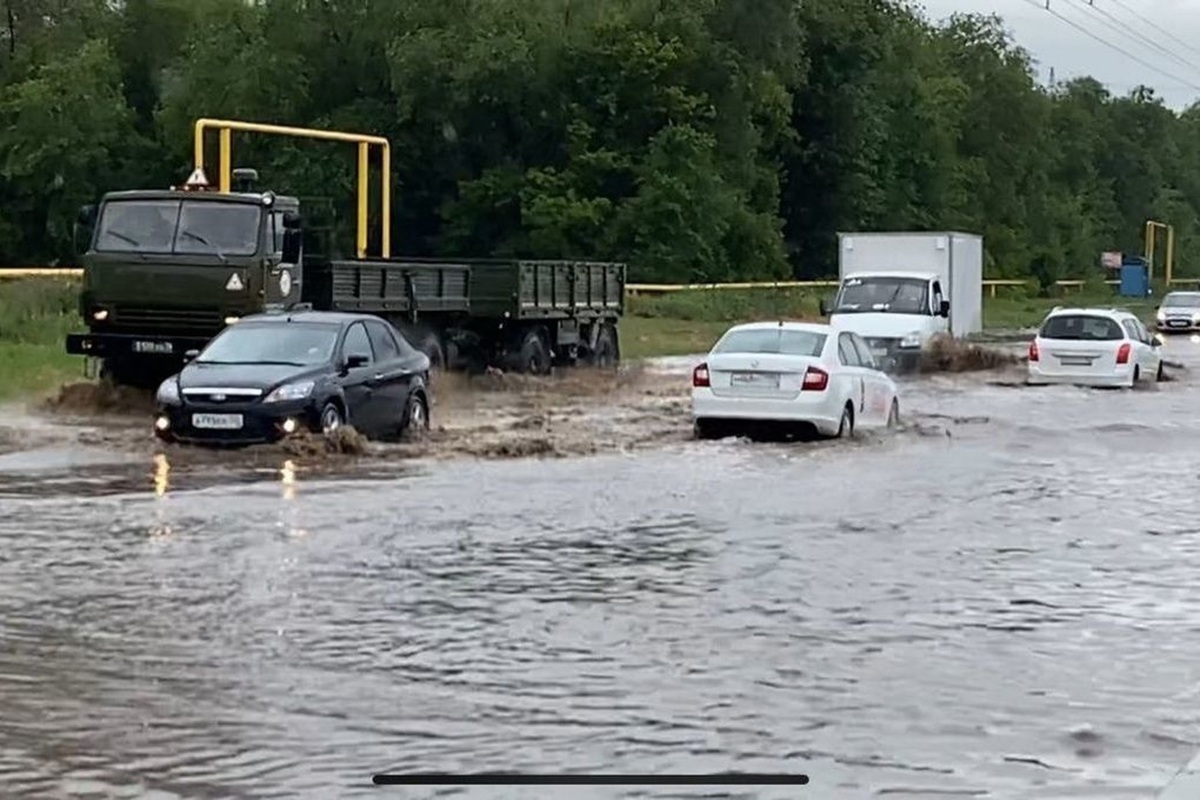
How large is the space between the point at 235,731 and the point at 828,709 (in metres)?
2.65

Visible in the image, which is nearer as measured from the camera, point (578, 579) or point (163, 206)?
point (578, 579)

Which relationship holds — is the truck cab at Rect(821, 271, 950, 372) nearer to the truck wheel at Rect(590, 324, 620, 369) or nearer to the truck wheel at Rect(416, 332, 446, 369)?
the truck wheel at Rect(590, 324, 620, 369)

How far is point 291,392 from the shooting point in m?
21.1

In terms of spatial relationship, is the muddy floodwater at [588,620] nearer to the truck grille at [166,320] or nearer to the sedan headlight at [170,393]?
the sedan headlight at [170,393]

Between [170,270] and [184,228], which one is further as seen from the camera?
[184,228]

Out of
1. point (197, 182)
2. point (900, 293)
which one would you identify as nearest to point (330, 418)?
point (197, 182)

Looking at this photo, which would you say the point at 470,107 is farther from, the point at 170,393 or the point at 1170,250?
the point at 1170,250

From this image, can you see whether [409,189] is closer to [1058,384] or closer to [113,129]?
[113,129]

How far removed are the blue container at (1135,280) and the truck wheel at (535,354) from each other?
278 ft

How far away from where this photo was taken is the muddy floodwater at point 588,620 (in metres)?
8.53

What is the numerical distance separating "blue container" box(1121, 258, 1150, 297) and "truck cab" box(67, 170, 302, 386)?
9490 cm

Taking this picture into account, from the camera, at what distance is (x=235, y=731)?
29.0 feet

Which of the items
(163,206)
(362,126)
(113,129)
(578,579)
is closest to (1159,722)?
(578,579)

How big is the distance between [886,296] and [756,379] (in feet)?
56.5
